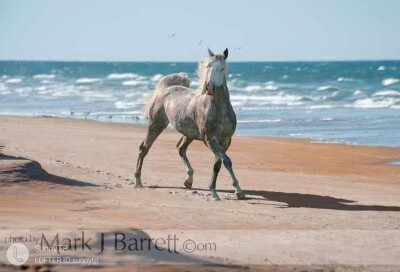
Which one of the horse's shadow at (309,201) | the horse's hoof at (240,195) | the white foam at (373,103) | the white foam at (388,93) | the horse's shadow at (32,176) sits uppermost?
the white foam at (388,93)

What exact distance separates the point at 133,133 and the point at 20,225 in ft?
59.3

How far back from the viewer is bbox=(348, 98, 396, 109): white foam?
45.9m

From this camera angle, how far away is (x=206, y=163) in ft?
60.9

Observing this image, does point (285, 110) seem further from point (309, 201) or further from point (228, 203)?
point (228, 203)

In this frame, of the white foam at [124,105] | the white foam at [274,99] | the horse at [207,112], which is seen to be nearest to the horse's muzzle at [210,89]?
the horse at [207,112]

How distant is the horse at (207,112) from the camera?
13078 mm

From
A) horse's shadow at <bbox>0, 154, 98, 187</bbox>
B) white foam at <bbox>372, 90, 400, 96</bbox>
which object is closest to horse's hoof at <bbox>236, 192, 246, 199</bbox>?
horse's shadow at <bbox>0, 154, 98, 187</bbox>

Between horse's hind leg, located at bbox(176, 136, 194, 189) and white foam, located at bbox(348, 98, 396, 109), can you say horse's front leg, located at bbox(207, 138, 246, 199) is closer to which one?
horse's hind leg, located at bbox(176, 136, 194, 189)

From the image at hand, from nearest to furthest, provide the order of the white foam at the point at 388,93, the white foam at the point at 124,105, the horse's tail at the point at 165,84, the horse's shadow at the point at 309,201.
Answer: the horse's shadow at the point at 309,201 → the horse's tail at the point at 165,84 → the white foam at the point at 124,105 → the white foam at the point at 388,93

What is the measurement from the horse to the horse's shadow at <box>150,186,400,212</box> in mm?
698

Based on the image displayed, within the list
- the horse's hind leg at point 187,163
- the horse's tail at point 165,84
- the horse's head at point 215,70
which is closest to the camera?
the horse's head at point 215,70

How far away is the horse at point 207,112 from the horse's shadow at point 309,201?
27.5 inches

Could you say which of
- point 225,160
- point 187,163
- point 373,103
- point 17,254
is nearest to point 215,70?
point 225,160

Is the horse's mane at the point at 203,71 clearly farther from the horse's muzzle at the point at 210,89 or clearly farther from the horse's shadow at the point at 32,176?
the horse's shadow at the point at 32,176
